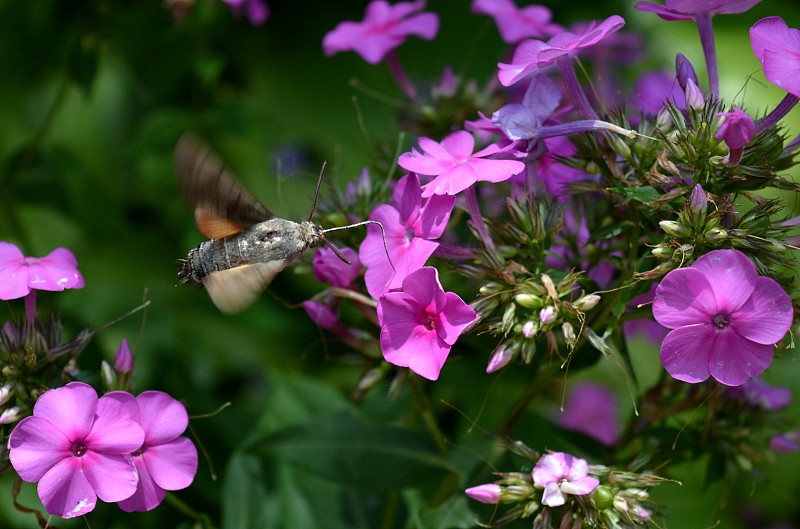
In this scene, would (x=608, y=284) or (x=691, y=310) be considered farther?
(x=608, y=284)

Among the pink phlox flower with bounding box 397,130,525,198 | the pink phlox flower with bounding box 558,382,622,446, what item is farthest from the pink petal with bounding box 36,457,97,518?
the pink phlox flower with bounding box 558,382,622,446

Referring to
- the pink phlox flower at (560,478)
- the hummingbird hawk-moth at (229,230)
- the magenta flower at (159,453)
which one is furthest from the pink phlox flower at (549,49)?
the magenta flower at (159,453)

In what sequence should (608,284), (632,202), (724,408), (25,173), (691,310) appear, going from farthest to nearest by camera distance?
(25,173), (724,408), (608,284), (632,202), (691,310)


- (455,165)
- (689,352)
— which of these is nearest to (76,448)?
(455,165)

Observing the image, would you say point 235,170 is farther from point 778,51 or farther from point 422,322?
point 778,51

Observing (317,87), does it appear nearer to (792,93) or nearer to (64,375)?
(64,375)

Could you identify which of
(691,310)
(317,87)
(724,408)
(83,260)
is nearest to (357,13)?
(317,87)
